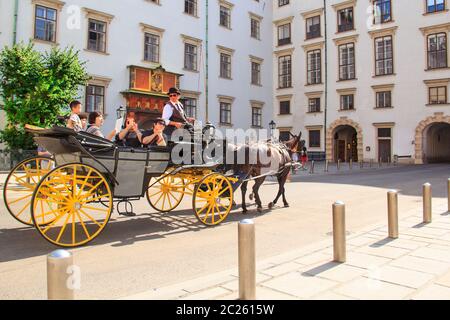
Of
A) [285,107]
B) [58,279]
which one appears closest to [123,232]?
[58,279]

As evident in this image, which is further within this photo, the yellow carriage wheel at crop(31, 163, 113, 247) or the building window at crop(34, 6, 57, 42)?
the building window at crop(34, 6, 57, 42)

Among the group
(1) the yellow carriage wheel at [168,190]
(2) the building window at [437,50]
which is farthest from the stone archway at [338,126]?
(1) the yellow carriage wheel at [168,190]

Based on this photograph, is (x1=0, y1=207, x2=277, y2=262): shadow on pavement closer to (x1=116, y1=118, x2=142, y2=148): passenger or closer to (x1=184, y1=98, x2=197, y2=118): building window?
(x1=116, y1=118, x2=142, y2=148): passenger

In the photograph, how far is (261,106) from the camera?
3403 centimetres

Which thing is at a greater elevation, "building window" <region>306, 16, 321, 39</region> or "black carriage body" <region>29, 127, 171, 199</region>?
"building window" <region>306, 16, 321, 39</region>

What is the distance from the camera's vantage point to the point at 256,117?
110ft

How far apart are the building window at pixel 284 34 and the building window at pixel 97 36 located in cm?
1918

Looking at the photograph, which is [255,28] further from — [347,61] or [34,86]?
[34,86]

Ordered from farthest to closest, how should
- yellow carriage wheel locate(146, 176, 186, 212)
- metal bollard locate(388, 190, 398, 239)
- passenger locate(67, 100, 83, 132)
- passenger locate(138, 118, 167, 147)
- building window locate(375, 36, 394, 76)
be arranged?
building window locate(375, 36, 394, 76), yellow carriage wheel locate(146, 176, 186, 212), passenger locate(67, 100, 83, 132), passenger locate(138, 118, 167, 147), metal bollard locate(388, 190, 398, 239)

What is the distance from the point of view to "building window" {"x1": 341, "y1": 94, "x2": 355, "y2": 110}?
33.2 meters

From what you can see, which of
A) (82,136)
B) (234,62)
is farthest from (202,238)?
(234,62)

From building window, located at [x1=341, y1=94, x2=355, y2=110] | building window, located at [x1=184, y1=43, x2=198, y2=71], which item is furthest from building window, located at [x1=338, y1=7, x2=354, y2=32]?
building window, located at [x1=184, y1=43, x2=198, y2=71]

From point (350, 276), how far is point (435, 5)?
32.5 meters

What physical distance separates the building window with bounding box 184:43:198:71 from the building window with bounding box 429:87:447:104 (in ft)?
61.6
